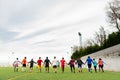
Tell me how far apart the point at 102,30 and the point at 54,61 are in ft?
264

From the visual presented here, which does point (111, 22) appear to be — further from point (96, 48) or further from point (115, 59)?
point (115, 59)

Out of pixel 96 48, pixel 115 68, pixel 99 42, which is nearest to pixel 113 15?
pixel 96 48

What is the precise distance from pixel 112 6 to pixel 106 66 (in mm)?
39919

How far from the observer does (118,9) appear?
87.9 m

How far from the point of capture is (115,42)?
280ft

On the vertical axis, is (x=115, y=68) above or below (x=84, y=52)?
below

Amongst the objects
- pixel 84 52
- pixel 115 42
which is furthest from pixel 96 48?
pixel 115 42

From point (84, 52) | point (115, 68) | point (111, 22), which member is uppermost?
point (111, 22)

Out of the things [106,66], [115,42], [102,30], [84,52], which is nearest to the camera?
[106,66]

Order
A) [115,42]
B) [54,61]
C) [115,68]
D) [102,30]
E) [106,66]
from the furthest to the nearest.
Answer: [102,30] < [115,42] < [106,66] < [115,68] < [54,61]

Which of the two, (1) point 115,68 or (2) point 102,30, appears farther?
→ (2) point 102,30

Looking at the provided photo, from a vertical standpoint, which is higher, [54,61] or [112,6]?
[112,6]

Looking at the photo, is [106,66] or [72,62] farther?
[106,66]

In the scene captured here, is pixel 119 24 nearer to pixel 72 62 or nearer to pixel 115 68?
pixel 115 68
